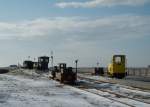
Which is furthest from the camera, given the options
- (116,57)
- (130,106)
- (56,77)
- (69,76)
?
(116,57)

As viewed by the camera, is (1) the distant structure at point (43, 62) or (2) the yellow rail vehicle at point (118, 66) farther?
(1) the distant structure at point (43, 62)

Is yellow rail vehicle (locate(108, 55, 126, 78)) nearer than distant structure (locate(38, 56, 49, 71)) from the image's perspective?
Yes

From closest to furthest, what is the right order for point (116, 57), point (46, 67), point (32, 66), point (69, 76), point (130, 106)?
point (130, 106) → point (69, 76) → point (116, 57) → point (46, 67) → point (32, 66)

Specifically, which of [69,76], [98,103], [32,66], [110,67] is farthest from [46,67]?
[98,103]

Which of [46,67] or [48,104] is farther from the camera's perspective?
[46,67]

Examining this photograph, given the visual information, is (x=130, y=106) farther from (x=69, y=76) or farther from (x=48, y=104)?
(x=69, y=76)

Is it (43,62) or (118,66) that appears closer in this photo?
(118,66)

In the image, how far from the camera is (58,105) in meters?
20.4

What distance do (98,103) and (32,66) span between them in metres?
69.7

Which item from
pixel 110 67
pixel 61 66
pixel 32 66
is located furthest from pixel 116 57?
pixel 32 66

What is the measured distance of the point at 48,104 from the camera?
20.9m

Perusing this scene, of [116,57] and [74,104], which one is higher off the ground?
[116,57]

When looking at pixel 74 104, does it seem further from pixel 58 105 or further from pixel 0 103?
pixel 0 103

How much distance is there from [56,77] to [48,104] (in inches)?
1010
